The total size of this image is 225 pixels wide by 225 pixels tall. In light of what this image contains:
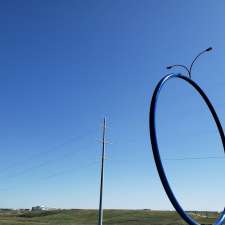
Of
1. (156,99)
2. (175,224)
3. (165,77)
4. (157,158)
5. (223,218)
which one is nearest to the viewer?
(157,158)

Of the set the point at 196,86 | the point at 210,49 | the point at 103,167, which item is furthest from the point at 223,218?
the point at 103,167

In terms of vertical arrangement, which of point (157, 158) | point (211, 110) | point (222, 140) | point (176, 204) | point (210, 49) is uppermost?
point (210, 49)

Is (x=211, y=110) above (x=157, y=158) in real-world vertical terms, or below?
above

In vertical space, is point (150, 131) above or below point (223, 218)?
above

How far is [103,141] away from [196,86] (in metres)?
28.7

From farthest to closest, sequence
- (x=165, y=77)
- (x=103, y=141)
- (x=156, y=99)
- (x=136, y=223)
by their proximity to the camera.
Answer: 1. (x=136, y=223)
2. (x=103, y=141)
3. (x=165, y=77)
4. (x=156, y=99)

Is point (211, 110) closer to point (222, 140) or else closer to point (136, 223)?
point (222, 140)

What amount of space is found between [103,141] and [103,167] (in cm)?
511

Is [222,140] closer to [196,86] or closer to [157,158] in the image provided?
[196,86]

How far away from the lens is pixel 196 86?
3275 centimetres

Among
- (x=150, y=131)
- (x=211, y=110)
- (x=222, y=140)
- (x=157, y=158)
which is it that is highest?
(x=211, y=110)

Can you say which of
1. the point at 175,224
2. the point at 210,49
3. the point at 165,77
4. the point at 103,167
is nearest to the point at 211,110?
the point at 210,49

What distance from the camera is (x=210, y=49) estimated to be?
108ft

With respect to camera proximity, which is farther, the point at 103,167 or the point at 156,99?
the point at 103,167
